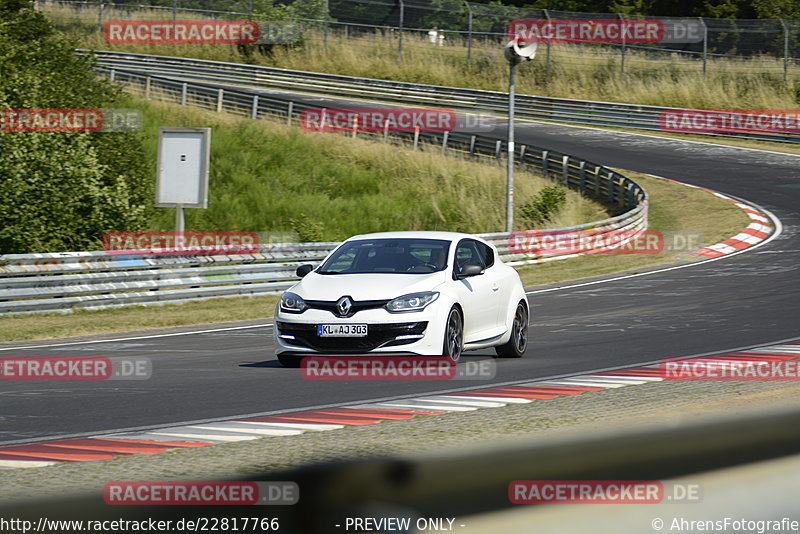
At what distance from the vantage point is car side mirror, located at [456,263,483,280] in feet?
40.5

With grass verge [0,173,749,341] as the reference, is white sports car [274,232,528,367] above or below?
above

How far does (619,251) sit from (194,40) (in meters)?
42.7

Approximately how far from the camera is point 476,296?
12594 millimetres

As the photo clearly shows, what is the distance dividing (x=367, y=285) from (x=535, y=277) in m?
14.1

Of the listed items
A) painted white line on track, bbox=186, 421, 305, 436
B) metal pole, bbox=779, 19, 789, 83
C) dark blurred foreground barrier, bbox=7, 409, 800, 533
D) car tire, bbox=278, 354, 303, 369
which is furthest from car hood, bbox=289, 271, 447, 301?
metal pole, bbox=779, 19, 789, 83

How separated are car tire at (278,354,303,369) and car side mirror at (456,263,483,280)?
2.05 metres

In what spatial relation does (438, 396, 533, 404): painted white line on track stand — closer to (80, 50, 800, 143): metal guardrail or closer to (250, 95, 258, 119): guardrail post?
(250, 95, 258, 119): guardrail post

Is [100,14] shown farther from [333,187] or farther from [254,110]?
[333,187]

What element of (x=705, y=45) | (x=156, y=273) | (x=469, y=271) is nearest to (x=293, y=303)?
(x=469, y=271)

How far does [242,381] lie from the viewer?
36.9 feet

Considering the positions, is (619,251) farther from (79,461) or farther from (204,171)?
(79,461)

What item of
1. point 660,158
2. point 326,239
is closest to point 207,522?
point 326,239

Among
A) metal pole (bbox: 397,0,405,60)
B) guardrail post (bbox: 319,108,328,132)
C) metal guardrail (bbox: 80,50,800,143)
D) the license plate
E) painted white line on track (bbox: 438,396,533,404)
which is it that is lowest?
painted white line on track (bbox: 438,396,533,404)

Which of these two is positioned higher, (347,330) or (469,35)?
(469,35)
